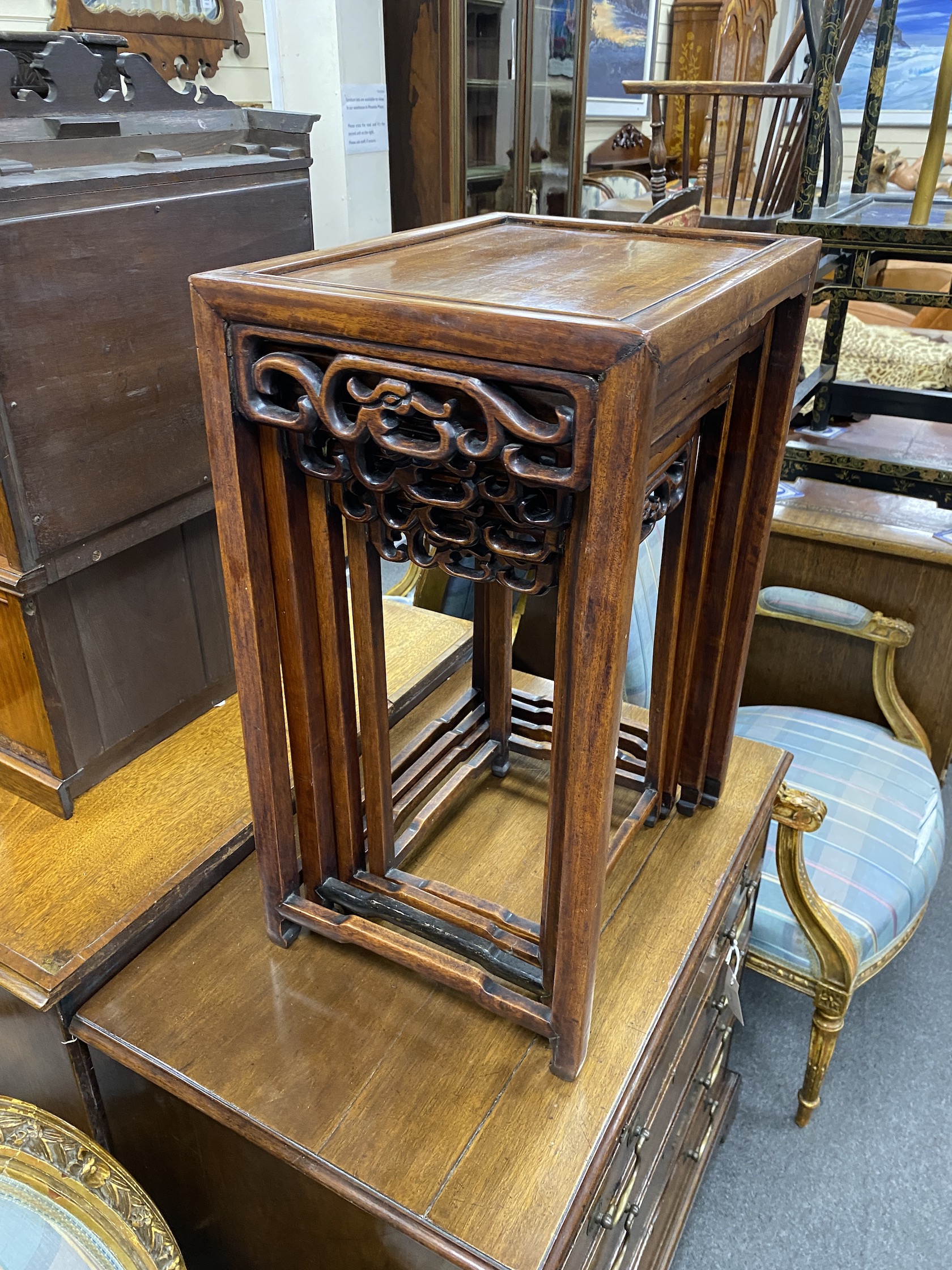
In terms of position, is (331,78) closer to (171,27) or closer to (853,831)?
(171,27)

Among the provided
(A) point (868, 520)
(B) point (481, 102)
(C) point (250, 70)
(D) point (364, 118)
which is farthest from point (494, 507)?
(B) point (481, 102)

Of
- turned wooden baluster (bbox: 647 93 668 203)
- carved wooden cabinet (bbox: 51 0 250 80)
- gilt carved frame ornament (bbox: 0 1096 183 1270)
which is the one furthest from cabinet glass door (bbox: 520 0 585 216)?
gilt carved frame ornament (bbox: 0 1096 183 1270)

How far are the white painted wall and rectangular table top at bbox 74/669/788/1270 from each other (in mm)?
2447

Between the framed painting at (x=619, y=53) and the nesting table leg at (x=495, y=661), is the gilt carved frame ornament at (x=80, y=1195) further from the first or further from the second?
the framed painting at (x=619, y=53)

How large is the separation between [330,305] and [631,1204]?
83 centimetres

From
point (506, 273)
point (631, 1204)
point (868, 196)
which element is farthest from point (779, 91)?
point (631, 1204)

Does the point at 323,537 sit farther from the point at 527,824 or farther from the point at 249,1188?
the point at 249,1188

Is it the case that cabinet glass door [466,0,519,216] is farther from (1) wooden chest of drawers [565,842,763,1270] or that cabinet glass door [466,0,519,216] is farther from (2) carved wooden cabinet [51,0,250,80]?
(1) wooden chest of drawers [565,842,763,1270]

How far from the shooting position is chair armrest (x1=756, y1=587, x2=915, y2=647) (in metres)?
1.66

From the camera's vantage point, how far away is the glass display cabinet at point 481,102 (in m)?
2.83

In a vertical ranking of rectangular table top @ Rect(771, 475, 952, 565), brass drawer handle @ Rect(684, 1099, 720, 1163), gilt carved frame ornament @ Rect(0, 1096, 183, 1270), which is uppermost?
rectangular table top @ Rect(771, 475, 952, 565)

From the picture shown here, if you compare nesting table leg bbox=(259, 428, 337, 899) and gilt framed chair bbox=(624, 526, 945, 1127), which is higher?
nesting table leg bbox=(259, 428, 337, 899)

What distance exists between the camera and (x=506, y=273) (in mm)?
610

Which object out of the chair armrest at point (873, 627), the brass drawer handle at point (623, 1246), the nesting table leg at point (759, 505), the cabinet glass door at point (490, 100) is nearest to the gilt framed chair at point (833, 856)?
the chair armrest at point (873, 627)
